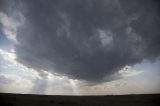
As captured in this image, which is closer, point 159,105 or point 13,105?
point 13,105

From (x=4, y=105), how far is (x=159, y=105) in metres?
23.1

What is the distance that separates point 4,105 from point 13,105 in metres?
1.05

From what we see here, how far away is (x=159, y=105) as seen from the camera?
31547 mm

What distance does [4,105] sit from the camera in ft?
79.2

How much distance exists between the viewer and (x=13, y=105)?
2461 centimetres

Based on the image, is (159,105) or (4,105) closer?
(4,105)

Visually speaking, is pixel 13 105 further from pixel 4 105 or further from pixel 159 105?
pixel 159 105

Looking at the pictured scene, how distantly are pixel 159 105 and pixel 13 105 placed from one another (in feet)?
72.3

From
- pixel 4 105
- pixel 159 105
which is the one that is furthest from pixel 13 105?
pixel 159 105
